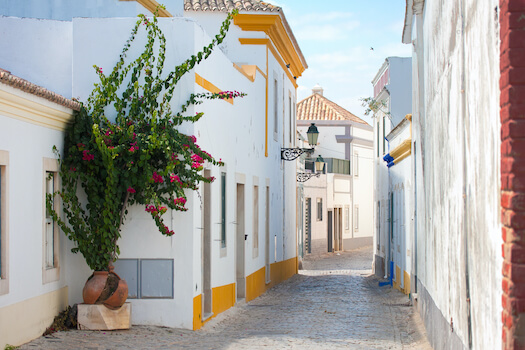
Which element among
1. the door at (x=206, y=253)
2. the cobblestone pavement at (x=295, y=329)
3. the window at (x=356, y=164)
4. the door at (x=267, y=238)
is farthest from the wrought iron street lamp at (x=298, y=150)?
the window at (x=356, y=164)

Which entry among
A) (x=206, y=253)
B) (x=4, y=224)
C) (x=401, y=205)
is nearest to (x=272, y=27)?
(x=401, y=205)

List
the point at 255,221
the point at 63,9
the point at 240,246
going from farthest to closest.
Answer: the point at 255,221 < the point at 240,246 < the point at 63,9

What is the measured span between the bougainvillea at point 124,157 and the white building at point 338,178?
2729 cm

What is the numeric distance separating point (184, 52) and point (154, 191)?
2037 millimetres

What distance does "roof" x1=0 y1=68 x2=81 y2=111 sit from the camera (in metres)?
8.24

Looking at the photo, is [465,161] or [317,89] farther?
[317,89]

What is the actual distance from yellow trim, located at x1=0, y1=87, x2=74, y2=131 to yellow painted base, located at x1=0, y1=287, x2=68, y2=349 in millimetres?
2083

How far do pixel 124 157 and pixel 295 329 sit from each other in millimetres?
3744

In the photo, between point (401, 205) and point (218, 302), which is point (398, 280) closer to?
point (401, 205)

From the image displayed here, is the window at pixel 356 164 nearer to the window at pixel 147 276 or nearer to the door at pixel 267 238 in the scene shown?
the door at pixel 267 238

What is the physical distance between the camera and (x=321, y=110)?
45812mm

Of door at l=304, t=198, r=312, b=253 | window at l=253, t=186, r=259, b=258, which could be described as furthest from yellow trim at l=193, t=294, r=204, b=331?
door at l=304, t=198, r=312, b=253

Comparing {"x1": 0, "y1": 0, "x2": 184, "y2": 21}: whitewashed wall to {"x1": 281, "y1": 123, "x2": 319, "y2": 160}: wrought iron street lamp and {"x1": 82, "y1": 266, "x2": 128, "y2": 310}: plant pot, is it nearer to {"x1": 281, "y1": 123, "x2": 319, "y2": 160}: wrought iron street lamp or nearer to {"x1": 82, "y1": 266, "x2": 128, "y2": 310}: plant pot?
{"x1": 82, "y1": 266, "x2": 128, "y2": 310}: plant pot

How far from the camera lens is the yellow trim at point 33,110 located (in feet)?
27.8
